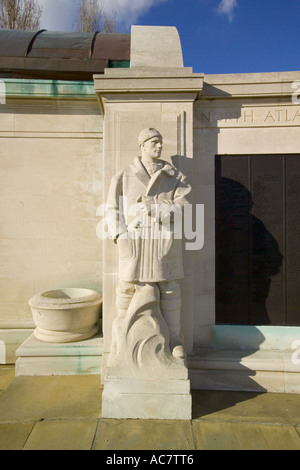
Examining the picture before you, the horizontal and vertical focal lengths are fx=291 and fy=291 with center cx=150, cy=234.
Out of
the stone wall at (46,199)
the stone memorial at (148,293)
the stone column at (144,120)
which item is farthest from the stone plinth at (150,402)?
the stone wall at (46,199)

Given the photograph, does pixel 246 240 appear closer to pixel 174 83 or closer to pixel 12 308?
pixel 174 83

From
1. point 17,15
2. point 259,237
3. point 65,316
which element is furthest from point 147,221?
point 17,15

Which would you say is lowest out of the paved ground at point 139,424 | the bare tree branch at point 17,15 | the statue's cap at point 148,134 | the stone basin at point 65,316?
the paved ground at point 139,424

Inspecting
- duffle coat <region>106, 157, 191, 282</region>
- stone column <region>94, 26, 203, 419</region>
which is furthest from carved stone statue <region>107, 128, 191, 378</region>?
stone column <region>94, 26, 203, 419</region>

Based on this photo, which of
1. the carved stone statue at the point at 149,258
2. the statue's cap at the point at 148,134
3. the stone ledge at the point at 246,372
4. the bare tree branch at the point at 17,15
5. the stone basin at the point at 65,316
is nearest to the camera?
the carved stone statue at the point at 149,258

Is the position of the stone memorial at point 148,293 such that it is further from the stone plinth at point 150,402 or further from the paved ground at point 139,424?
the paved ground at point 139,424

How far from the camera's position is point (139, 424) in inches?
127

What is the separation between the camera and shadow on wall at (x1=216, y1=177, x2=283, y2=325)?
4.34 meters

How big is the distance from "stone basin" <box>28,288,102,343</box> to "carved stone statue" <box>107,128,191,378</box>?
919 mm

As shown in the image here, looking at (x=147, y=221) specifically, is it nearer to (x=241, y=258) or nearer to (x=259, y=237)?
(x=241, y=258)

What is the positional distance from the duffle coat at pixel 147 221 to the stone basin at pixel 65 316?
1.19m

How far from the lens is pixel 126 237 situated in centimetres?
353

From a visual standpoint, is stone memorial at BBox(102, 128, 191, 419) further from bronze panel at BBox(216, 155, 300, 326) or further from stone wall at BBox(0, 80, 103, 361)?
stone wall at BBox(0, 80, 103, 361)

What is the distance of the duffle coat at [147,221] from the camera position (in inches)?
137
